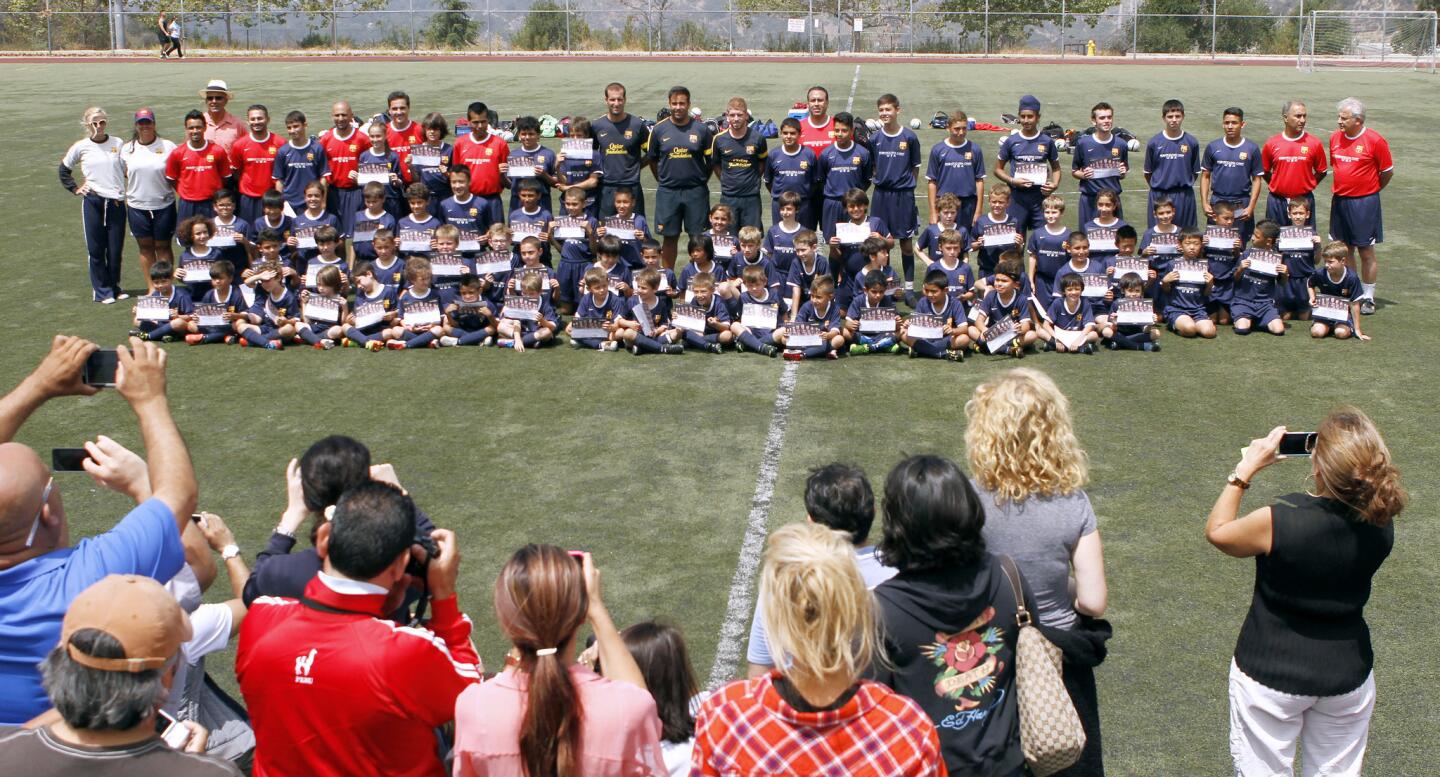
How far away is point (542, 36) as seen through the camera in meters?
56.9

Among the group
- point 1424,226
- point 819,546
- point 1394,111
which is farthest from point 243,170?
point 1394,111

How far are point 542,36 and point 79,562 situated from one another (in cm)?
5585

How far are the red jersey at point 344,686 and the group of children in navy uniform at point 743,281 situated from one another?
7.73 m

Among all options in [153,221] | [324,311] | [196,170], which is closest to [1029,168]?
[324,311]

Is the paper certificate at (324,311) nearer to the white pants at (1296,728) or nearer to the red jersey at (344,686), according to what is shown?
the red jersey at (344,686)

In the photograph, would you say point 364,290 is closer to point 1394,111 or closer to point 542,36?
point 1394,111

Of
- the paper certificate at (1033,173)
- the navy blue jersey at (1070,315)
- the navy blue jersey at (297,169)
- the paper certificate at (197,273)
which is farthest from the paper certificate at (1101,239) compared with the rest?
the paper certificate at (197,273)

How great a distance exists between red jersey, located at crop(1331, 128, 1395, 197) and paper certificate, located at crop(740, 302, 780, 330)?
5.43 meters

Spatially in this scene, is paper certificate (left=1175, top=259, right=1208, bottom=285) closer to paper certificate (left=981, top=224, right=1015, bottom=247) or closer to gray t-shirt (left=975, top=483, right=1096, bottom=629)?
paper certificate (left=981, top=224, right=1015, bottom=247)

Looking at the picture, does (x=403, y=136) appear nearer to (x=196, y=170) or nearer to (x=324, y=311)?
(x=196, y=170)

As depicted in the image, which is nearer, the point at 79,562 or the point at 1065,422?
the point at 79,562

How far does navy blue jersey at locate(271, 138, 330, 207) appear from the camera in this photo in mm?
13266

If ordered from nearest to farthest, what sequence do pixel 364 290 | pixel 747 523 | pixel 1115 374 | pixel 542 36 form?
pixel 747 523, pixel 1115 374, pixel 364 290, pixel 542 36

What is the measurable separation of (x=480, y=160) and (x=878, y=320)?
4.43 metres
